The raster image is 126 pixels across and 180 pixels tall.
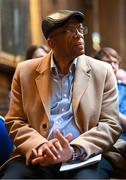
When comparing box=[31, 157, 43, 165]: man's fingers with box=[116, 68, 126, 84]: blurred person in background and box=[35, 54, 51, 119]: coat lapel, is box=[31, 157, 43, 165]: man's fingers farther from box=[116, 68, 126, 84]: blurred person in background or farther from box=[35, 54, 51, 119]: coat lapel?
box=[116, 68, 126, 84]: blurred person in background

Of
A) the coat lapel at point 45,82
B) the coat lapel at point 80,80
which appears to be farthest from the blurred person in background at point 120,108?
the coat lapel at point 45,82

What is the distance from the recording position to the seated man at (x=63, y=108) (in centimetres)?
200

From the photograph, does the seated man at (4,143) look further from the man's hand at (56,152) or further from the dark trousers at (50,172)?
the man's hand at (56,152)

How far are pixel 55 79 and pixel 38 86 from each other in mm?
90

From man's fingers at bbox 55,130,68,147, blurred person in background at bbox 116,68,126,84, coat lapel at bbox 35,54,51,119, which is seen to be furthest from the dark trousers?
blurred person in background at bbox 116,68,126,84

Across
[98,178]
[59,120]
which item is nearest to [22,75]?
[59,120]

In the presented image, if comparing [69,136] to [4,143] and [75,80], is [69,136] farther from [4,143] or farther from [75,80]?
[4,143]

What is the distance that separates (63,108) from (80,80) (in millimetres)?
159

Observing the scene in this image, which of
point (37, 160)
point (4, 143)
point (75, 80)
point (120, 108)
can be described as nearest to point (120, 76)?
point (120, 108)

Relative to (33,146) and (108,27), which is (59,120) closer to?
(33,146)

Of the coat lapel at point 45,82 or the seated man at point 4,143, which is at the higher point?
the coat lapel at point 45,82

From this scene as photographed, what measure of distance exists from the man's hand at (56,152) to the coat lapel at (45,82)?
20 cm

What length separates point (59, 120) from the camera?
211 cm

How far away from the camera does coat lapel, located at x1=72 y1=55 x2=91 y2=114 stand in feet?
6.93
